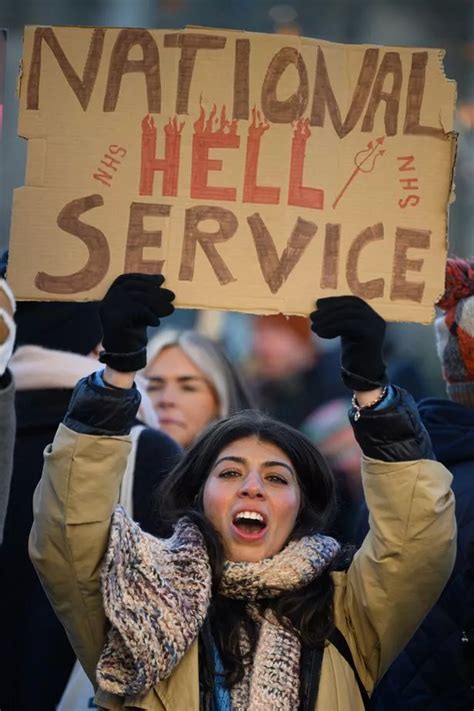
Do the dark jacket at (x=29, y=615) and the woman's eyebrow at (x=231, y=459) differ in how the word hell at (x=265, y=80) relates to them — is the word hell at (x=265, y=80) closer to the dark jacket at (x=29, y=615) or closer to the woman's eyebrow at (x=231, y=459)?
the woman's eyebrow at (x=231, y=459)

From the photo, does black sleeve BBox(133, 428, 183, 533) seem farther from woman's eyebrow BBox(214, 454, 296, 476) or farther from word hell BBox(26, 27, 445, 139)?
word hell BBox(26, 27, 445, 139)

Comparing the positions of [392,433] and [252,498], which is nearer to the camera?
[392,433]

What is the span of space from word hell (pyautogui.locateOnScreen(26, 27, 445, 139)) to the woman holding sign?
41 centimetres

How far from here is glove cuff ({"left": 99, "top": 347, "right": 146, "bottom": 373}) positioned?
268 centimetres

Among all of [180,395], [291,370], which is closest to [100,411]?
[180,395]

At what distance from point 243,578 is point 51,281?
0.73 meters

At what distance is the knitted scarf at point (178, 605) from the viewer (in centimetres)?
263

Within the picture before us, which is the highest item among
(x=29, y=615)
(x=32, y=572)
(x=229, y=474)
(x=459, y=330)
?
(x=459, y=330)

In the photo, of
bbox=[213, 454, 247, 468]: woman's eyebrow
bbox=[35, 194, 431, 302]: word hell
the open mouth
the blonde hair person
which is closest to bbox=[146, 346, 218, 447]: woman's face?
the blonde hair person

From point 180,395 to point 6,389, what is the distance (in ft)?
6.95

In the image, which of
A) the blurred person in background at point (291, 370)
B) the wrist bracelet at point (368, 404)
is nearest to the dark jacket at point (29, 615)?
the wrist bracelet at point (368, 404)

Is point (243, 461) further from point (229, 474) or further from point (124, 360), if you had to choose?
point (124, 360)

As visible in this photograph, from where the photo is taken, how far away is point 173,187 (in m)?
2.87

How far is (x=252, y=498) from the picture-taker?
2.91m
